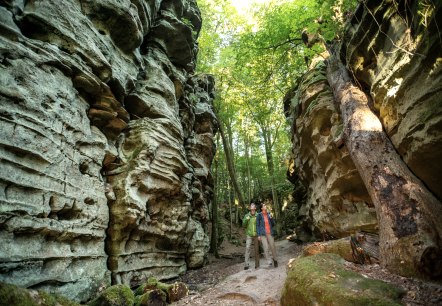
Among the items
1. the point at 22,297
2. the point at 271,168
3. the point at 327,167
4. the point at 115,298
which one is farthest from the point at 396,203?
the point at 271,168

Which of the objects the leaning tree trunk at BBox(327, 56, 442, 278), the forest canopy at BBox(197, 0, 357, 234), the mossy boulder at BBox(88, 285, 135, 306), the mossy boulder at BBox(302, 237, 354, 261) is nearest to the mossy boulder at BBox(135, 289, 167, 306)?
the mossy boulder at BBox(88, 285, 135, 306)

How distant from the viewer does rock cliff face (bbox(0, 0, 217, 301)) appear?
17.0 ft

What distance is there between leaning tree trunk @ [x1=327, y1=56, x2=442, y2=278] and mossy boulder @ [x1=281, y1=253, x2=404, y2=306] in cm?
99

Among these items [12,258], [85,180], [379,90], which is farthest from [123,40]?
[379,90]

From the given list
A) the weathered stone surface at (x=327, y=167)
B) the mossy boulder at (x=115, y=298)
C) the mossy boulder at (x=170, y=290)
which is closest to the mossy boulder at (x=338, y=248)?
the weathered stone surface at (x=327, y=167)

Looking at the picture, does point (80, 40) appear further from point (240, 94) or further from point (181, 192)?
point (240, 94)

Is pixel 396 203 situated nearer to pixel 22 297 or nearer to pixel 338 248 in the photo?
pixel 338 248

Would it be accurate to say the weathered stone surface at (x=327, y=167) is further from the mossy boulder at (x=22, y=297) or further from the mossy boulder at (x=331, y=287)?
the mossy boulder at (x=22, y=297)

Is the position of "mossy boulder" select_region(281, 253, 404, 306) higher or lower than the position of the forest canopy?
lower

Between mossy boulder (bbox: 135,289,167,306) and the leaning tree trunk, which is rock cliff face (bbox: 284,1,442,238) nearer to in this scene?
the leaning tree trunk

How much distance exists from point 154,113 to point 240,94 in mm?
10727

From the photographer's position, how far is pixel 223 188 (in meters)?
30.9

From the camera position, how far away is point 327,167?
9.55 metres

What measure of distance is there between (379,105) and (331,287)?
497 cm
